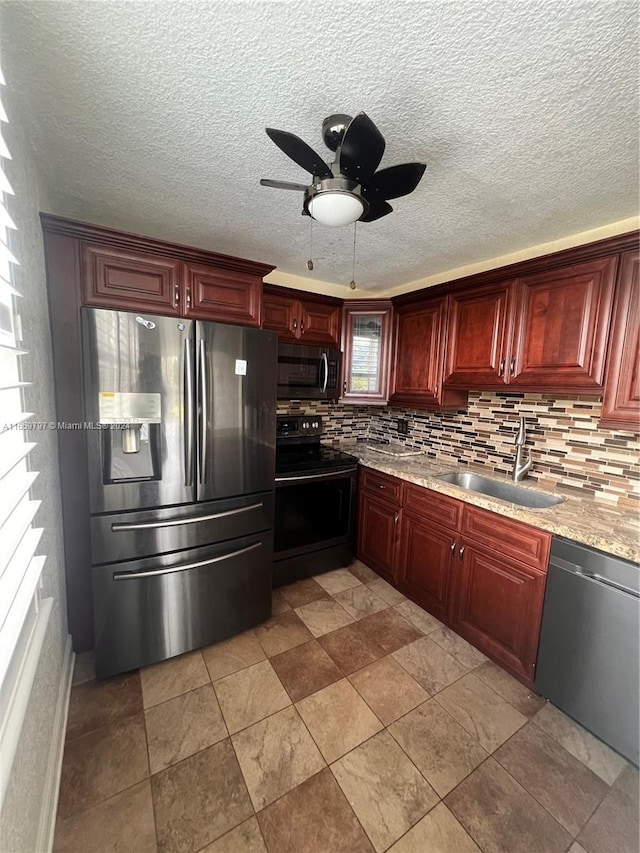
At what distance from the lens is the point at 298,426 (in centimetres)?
295

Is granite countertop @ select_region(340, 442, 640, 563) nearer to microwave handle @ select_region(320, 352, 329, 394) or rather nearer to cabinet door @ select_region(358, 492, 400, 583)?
cabinet door @ select_region(358, 492, 400, 583)

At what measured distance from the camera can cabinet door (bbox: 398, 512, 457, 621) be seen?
212 cm

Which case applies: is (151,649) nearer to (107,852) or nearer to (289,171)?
(107,852)

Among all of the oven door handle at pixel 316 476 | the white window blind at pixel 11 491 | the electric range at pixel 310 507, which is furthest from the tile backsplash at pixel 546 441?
the white window blind at pixel 11 491

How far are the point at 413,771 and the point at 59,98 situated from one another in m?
2.75

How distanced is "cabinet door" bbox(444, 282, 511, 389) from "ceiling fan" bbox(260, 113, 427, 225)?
1134mm

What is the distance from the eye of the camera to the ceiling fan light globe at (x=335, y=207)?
1.14 metres

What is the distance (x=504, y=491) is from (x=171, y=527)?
2.06m

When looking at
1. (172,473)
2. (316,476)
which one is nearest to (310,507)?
(316,476)

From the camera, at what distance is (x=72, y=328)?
151 centimetres

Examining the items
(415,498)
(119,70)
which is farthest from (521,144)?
(415,498)

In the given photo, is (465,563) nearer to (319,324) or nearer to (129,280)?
(319,324)

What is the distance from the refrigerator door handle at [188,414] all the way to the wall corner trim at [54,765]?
1.01m

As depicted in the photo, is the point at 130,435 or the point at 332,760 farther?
the point at 130,435
